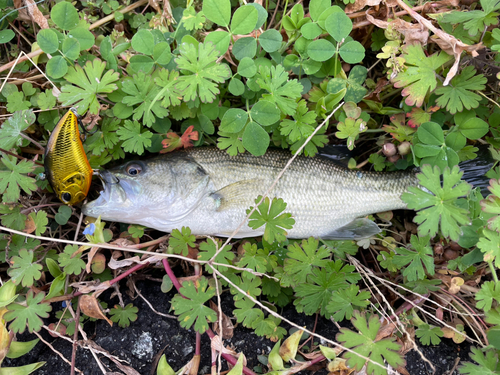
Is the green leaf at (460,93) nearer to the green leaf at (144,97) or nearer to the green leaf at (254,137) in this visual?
the green leaf at (254,137)

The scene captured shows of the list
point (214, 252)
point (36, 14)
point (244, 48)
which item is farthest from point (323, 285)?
point (36, 14)

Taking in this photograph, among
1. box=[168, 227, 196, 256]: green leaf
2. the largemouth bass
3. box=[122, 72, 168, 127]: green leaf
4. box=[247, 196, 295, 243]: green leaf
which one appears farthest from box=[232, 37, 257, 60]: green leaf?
box=[168, 227, 196, 256]: green leaf

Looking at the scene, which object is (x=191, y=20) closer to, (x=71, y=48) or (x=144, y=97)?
(x=144, y=97)

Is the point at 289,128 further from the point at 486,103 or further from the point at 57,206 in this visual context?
the point at 57,206

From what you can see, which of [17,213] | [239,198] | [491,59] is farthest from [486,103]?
[17,213]

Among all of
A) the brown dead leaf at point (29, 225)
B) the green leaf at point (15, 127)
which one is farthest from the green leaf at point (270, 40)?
the brown dead leaf at point (29, 225)

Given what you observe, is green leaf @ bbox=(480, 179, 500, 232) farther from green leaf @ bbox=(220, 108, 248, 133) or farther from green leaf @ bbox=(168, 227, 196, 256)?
green leaf @ bbox=(168, 227, 196, 256)
